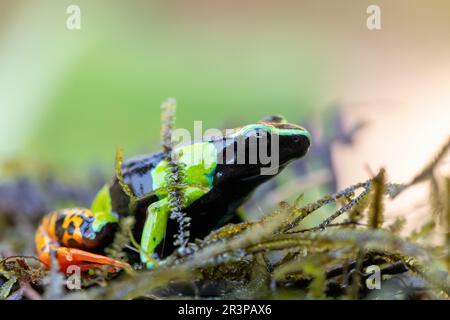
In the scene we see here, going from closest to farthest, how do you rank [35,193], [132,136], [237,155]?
1. [237,155]
2. [35,193]
3. [132,136]

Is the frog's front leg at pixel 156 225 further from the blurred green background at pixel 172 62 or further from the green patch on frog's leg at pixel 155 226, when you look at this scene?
the blurred green background at pixel 172 62

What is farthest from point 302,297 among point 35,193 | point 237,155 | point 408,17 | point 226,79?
point 226,79

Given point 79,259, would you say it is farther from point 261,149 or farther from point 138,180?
point 261,149

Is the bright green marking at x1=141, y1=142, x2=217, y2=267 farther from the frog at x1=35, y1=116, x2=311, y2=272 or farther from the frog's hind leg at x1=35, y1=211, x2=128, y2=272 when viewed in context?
the frog's hind leg at x1=35, y1=211, x2=128, y2=272

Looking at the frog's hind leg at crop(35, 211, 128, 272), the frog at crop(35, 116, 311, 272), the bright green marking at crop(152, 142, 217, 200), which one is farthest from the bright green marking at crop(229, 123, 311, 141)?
the frog's hind leg at crop(35, 211, 128, 272)

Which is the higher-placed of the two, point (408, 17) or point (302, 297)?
point (408, 17)

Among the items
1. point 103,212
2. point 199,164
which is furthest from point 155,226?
point 103,212
